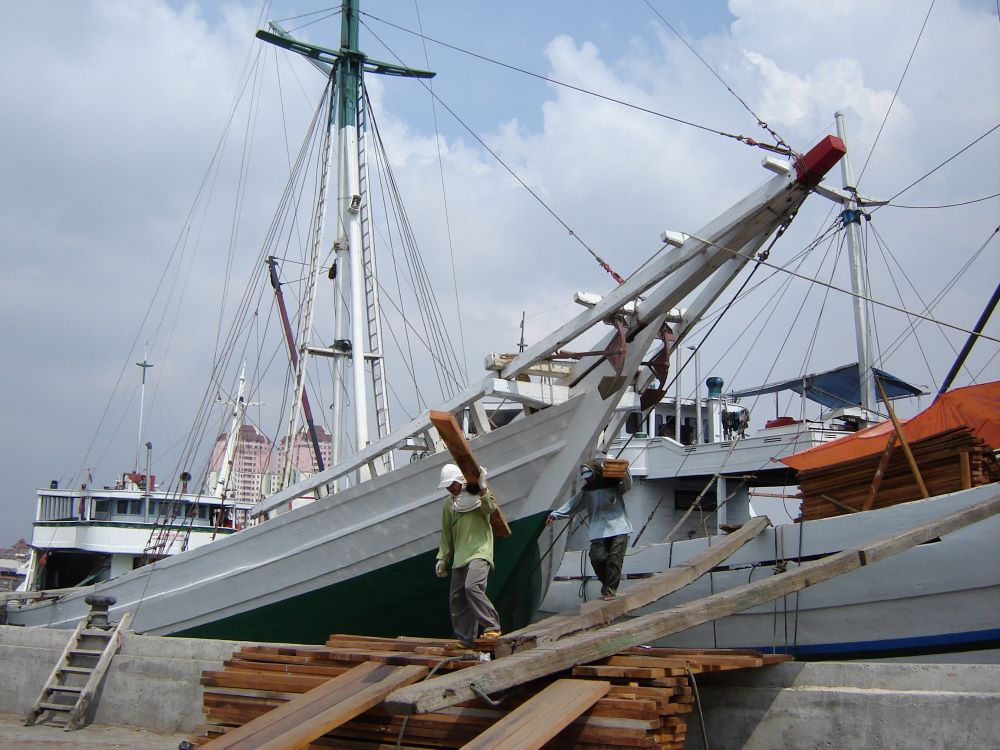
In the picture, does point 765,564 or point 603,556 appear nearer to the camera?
point 603,556

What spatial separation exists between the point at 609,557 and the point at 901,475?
10.9 ft

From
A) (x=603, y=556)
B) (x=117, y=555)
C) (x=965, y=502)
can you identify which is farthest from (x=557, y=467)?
(x=117, y=555)

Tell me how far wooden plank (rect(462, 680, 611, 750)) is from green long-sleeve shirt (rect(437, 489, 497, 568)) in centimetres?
174

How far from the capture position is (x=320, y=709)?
448 centimetres

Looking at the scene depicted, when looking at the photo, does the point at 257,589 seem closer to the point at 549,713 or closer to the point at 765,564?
the point at 765,564

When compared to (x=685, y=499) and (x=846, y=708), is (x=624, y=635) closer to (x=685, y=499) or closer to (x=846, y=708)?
(x=846, y=708)

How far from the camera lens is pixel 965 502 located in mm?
7238

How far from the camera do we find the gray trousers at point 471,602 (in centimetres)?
578

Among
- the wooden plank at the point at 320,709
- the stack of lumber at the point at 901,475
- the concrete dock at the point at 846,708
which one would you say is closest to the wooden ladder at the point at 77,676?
the concrete dock at the point at 846,708

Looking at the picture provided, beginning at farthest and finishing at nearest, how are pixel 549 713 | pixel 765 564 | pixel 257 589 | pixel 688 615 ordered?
pixel 257 589, pixel 765 564, pixel 688 615, pixel 549 713

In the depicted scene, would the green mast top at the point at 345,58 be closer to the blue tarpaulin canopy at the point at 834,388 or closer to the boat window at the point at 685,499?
the boat window at the point at 685,499

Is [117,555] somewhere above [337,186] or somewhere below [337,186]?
below

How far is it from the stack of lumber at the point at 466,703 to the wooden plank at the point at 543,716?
0.02 metres

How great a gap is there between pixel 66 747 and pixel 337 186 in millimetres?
9229
